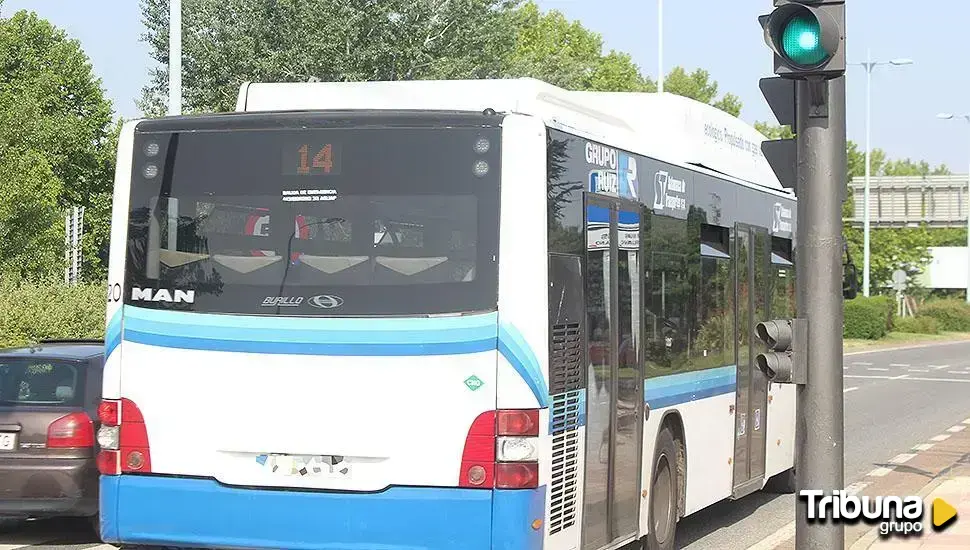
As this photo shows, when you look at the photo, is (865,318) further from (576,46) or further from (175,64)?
(175,64)

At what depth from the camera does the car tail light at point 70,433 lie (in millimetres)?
11242

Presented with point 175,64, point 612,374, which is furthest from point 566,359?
point 175,64

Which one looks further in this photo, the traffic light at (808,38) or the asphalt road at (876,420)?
the asphalt road at (876,420)

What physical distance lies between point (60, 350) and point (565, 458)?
5.42 meters

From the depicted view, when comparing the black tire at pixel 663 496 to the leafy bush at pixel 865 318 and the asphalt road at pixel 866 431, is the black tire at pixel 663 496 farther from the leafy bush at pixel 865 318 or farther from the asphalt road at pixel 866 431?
the leafy bush at pixel 865 318

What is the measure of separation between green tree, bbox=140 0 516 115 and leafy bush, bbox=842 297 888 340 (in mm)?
22577

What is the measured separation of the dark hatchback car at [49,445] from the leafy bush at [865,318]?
51.8 metres

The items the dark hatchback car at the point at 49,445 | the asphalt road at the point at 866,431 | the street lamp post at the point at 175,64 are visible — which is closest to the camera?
the dark hatchback car at the point at 49,445

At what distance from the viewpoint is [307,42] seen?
43.2 metres

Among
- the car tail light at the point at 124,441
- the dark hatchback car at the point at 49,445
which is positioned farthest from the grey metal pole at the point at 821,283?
the dark hatchback car at the point at 49,445

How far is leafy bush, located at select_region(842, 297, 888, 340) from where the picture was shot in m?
61.3

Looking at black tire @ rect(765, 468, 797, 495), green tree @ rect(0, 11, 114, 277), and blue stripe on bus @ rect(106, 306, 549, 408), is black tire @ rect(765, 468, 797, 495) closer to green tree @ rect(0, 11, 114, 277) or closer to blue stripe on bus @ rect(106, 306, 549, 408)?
blue stripe on bus @ rect(106, 306, 549, 408)

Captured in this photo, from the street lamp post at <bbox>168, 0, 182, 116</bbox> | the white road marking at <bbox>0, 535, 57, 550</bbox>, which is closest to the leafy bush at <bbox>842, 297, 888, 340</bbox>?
the street lamp post at <bbox>168, 0, 182, 116</bbox>

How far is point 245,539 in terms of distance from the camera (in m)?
8.12
